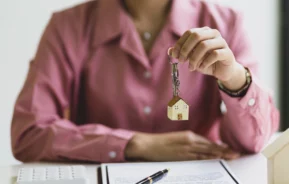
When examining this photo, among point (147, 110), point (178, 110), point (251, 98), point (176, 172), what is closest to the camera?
point (178, 110)

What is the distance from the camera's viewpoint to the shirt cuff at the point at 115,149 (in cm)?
109

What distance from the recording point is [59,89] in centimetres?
125

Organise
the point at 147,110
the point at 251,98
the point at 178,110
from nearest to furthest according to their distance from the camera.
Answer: the point at 178,110 < the point at 251,98 < the point at 147,110

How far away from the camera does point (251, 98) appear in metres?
1.08

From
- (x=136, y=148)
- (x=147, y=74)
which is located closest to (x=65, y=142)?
(x=136, y=148)

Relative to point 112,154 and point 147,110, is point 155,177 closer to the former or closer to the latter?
point 112,154

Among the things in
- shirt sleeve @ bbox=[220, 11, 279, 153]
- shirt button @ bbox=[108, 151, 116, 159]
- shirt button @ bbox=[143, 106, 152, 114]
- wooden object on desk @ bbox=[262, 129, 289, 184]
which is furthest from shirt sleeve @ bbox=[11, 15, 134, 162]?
wooden object on desk @ bbox=[262, 129, 289, 184]

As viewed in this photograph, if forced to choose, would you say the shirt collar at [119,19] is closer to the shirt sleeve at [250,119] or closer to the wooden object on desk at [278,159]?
the shirt sleeve at [250,119]

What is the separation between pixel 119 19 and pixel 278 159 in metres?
0.57

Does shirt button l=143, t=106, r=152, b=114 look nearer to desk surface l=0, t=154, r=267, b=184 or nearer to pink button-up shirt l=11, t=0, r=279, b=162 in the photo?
pink button-up shirt l=11, t=0, r=279, b=162

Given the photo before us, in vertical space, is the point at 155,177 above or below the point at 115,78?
below

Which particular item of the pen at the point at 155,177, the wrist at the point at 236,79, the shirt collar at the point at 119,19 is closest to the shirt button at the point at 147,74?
the shirt collar at the point at 119,19

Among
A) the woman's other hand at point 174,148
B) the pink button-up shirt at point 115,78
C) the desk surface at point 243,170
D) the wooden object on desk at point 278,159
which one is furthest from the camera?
the pink button-up shirt at point 115,78

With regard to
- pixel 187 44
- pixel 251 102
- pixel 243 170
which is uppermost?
pixel 187 44
